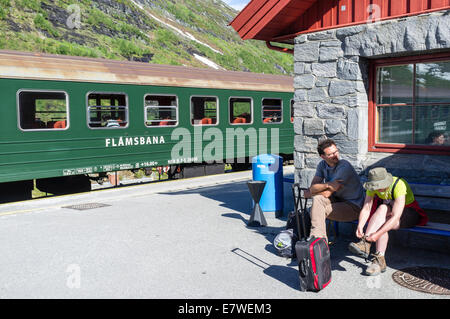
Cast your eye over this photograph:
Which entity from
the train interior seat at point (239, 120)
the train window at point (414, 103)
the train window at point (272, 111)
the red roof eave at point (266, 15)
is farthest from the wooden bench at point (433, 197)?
the train window at point (272, 111)

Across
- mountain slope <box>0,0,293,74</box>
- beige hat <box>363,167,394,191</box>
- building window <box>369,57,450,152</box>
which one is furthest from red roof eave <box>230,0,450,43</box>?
mountain slope <box>0,0,293,74</box>

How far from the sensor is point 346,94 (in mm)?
6547

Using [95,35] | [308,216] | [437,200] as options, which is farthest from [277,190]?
[95,35]

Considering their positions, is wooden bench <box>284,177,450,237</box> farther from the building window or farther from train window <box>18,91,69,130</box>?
train window <box>18,91,69,130</box>

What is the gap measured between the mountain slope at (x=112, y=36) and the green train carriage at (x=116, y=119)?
701 inches

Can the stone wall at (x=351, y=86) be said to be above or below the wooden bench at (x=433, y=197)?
above

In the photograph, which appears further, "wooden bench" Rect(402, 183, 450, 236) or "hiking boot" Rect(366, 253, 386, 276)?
"wooden bench" Rect(402, 183, 450, 236)

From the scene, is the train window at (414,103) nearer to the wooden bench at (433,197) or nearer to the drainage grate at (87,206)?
the wooden bench at (433,197)

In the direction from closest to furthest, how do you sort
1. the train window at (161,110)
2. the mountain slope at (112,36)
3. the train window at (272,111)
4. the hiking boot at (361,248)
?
the hiking boot at (361,248) < the train window at (161,110) < the train window at (272,111) < the mountain slope at (112,36)

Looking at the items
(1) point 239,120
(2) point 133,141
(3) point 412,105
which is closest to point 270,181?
(3) point 412,105

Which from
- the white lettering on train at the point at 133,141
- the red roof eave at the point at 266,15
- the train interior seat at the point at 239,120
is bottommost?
the white lettering on train at the point at 133,141

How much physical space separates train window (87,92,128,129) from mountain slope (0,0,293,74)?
1794 cm

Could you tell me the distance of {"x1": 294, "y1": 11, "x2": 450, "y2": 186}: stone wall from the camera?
19.2 ft

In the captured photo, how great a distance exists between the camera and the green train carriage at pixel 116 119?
9562mm
